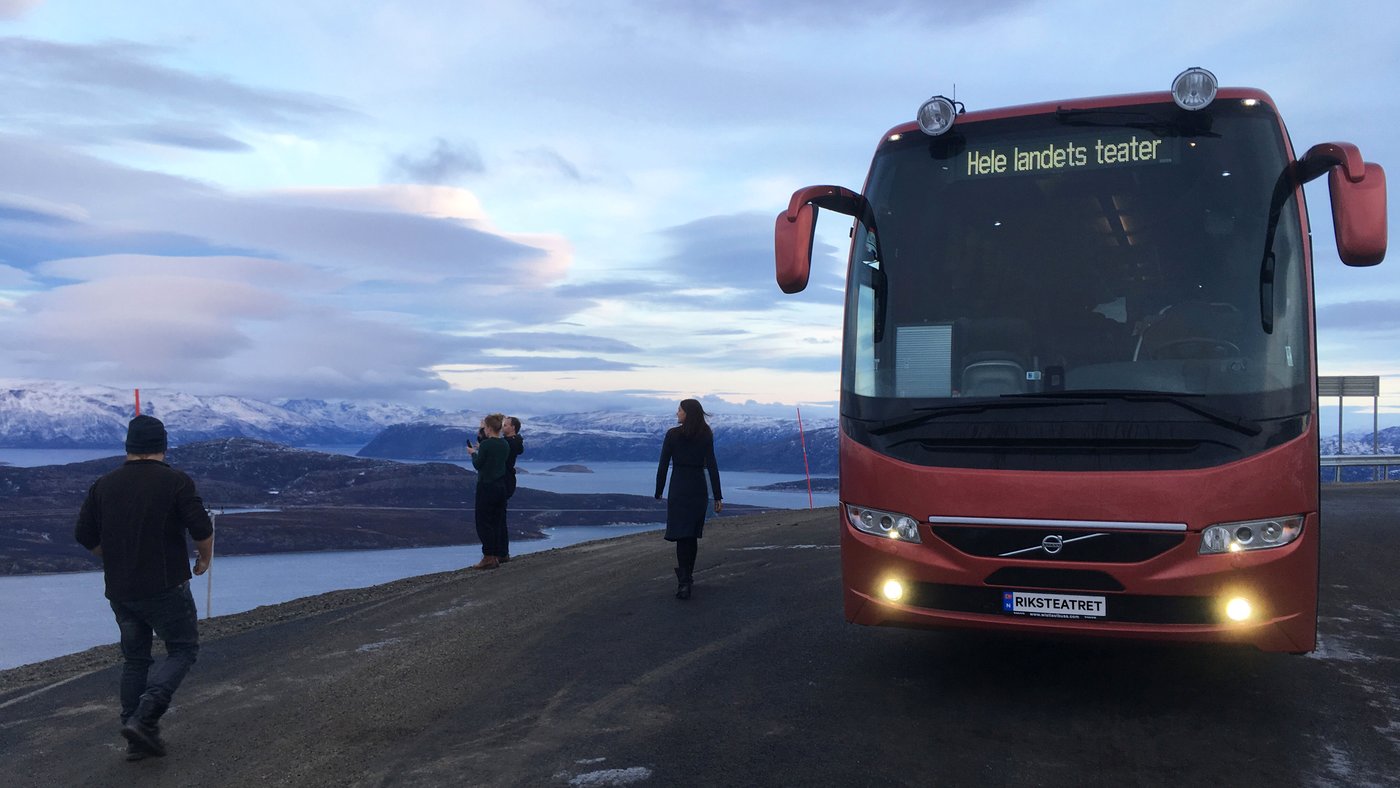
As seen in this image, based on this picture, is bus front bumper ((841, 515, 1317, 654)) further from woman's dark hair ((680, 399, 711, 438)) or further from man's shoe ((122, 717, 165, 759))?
woman's dark hair ((680, 399, 711, 438))

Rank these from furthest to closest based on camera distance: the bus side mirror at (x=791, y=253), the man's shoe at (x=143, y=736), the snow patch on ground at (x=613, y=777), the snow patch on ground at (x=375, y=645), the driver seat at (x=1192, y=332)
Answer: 1. the snow patch on ground at (x=375, y=645)
2. the bus side mirror at (x=791, y=253)
3. the man's shoe at (x=143, y=736)
4. the driver seat at (x=1192, y=332)
5. the snow patch on ground at (x=613, y=777)

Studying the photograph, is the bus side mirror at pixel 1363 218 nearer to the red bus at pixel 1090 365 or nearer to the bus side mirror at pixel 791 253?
the red bus at pixel 1090 365

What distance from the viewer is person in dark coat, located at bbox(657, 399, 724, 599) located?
9.32m

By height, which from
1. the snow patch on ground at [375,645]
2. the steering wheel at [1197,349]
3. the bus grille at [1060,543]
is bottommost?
the snow patch on ground at [375,645]

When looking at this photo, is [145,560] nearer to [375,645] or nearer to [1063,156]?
[375,645]

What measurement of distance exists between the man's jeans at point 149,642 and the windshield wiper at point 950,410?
3903 mm

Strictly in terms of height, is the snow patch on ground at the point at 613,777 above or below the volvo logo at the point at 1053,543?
below

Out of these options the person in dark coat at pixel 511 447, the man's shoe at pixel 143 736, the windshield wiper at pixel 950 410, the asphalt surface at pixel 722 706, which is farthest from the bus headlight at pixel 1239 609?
the person in dark coat at pixel 511 447

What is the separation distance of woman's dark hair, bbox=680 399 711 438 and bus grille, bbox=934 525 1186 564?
4.43 m

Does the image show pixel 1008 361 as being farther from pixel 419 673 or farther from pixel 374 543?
pixel 374 543

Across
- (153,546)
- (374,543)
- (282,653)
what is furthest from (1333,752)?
(374,543)

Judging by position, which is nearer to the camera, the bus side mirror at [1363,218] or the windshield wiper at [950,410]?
the bus side mirror at [1363,218]

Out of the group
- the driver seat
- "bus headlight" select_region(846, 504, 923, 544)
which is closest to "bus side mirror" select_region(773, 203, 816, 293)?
"bus headlight" select_region(846, 504, 923, 544)

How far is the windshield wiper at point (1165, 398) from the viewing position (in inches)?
187
